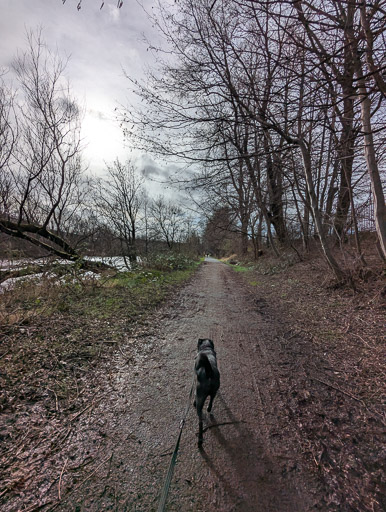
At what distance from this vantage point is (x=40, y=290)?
5.52m

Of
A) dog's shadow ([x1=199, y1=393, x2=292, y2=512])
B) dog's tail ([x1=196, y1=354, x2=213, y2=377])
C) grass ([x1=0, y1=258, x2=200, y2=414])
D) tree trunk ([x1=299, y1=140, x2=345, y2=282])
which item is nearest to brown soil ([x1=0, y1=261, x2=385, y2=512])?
dog's shadow ([x1=199, y1=393, x2=292, y2=512])

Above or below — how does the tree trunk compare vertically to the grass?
above

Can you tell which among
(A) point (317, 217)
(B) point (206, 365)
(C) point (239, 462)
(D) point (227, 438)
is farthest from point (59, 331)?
(A) point (317, 217)

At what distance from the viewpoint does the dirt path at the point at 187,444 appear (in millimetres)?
1456

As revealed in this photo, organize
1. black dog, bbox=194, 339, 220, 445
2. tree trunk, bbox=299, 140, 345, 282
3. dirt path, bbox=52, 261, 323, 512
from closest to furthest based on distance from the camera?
dirt path, bbox=52, 261, 323, 512 → black dog, bbox=194, 339, 220, 445 → tree trunk, bbox=299, 140, 345, 282

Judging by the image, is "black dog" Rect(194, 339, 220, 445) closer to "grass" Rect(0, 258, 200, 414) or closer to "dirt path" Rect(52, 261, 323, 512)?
"dirt path" Rect(52, 261, 323, 512)

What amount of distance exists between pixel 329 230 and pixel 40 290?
10.4 m

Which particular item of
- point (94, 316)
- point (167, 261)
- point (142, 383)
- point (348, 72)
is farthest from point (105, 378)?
point (167, 261)

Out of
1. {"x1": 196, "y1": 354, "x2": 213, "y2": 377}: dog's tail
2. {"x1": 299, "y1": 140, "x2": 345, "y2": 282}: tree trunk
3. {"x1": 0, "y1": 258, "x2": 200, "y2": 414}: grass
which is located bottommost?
{"x1": 0, "y1": 258, "x2": 200, "y2": 414}: grass

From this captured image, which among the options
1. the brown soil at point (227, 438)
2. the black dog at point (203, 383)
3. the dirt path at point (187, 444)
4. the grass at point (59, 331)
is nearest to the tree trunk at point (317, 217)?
the brown soil at point (227, 438)

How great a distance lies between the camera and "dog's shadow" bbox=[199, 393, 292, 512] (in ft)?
4.87

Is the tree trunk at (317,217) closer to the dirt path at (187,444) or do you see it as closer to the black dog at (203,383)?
the dirt path at (187,444)

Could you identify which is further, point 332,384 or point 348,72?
point 348,72

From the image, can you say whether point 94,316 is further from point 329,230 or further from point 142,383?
point 329,230
